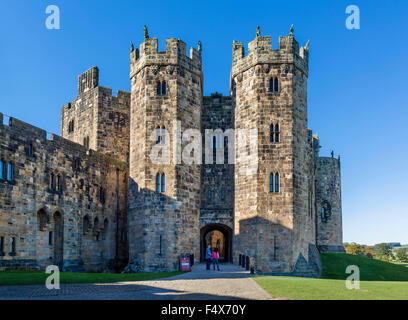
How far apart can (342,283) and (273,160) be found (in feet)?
39.5

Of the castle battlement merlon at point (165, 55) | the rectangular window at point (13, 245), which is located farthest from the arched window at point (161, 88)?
the rectangular window at point (13, 245)

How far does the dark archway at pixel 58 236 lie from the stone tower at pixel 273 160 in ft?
38.0

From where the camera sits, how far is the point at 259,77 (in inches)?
1264

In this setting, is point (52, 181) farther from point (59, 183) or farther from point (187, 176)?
point (187, 176)

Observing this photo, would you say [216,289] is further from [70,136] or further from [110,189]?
[70,136]

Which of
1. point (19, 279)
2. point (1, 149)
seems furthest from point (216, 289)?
point (1, 149)

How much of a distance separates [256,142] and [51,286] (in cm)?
1828

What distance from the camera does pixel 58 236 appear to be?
28.3 metres

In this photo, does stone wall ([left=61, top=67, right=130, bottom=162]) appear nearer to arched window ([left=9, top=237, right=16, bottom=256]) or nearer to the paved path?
arched window ([left=9, top=237, right=16, bottom=256])

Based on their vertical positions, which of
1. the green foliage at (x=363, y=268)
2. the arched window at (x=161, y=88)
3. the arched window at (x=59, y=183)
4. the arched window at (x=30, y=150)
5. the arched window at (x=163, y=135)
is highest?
the arched window at (x=161, y=88)

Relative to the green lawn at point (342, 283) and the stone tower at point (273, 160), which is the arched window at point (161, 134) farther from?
the green lawn at point (342, 283)

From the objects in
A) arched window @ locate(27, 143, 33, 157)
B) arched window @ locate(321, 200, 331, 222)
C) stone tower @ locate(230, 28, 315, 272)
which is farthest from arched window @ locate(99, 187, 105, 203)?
arched window @ locate(321, 200, 331, 222)

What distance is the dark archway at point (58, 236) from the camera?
27969 mm

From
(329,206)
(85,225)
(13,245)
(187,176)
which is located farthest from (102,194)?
(329,206)
